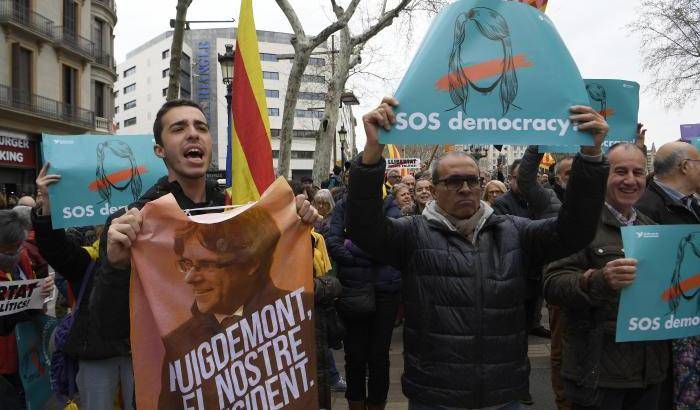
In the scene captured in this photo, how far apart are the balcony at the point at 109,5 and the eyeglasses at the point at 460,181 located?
3438 centimetres

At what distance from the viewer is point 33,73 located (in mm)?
25734

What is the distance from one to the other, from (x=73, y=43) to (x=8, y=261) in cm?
2908

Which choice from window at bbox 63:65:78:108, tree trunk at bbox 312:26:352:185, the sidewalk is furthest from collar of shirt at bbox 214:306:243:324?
window at bbox 63:65:78:108

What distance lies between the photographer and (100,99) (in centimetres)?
3250

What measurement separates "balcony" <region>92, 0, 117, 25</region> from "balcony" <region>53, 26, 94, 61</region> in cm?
294

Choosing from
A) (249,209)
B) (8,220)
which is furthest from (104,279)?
(8,220)

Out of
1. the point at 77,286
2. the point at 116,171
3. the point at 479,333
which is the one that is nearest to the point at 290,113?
the point at 116,171

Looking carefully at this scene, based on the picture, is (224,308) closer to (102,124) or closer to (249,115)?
(249,115)

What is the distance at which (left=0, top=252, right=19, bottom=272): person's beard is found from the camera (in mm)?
3445

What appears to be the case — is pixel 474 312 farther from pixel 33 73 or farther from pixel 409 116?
pixel 33 73

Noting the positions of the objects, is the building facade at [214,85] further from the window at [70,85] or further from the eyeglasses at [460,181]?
the eyeglasses at [460,181]

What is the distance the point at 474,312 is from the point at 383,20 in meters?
13.5

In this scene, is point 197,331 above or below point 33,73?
below

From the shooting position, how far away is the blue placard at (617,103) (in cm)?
357
